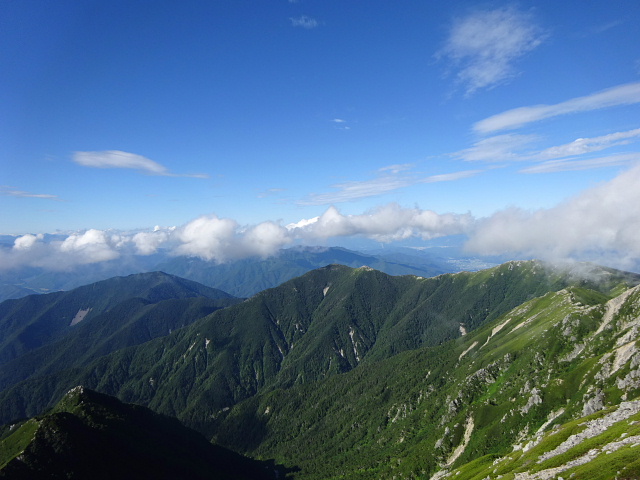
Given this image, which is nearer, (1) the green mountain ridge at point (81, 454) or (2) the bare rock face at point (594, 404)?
(2) the bare rock face at point (594, 404)

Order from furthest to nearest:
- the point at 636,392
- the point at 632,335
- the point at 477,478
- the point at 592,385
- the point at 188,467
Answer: the point at 188,467 < the point at 632,335 < the point at 592,385 < the point at 636,392 < the point at 477,478

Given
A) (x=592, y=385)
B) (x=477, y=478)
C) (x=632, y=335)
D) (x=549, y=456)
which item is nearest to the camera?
(x=549, y=456)

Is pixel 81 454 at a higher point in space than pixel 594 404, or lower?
lower

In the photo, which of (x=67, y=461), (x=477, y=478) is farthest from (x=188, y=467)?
(x=477, y=478)

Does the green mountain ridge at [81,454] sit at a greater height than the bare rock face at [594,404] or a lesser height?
lesser

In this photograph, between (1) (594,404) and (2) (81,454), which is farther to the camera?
(2) (81,454)

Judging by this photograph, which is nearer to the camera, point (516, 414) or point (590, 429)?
point (590, 429)

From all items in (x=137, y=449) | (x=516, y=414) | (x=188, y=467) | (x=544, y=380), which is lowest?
(x=188, y=467)

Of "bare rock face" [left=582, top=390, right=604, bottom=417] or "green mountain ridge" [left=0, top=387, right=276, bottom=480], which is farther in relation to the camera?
"green mountain ridge" [left=0, top=387, right=276, bottom=480]

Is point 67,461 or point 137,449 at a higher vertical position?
point 67,461

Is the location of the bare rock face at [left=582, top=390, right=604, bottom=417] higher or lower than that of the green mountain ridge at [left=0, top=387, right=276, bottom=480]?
higher

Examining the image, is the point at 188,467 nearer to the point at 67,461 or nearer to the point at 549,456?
the point at 67,461
